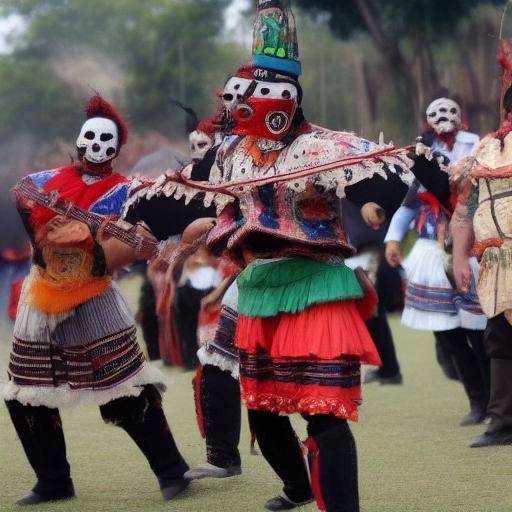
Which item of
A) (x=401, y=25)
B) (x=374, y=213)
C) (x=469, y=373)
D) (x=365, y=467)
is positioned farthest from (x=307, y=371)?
(x=401, y=25)

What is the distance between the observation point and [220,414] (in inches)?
284

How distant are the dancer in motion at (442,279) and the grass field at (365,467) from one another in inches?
13.3

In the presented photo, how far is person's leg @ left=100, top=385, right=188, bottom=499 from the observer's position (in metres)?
6.91

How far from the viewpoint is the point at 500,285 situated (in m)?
7.53

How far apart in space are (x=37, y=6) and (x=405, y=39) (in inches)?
181

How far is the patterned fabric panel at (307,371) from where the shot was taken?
5688 mm

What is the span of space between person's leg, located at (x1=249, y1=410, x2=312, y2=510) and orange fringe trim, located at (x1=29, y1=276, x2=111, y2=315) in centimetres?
105

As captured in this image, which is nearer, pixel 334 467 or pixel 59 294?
pixel 334 467

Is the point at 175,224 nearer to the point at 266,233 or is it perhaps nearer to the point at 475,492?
the point at 266,233

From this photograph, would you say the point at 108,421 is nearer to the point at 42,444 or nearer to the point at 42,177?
the point at 42,444

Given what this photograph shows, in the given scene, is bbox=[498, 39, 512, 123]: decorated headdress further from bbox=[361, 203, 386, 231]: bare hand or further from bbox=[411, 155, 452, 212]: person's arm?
bbox=[361, 203, 386, 231]: bare hand

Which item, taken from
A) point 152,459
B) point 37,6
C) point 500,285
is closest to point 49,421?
point 152,459

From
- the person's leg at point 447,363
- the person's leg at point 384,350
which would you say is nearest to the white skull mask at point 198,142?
the person's leg at point 384,350

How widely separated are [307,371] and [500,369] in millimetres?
2350
